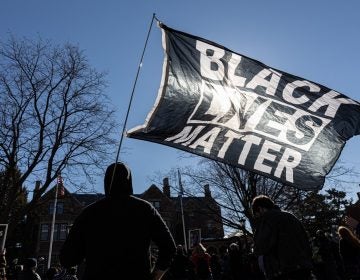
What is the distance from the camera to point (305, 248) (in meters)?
4.21

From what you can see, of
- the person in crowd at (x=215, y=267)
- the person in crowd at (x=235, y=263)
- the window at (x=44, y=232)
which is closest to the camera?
the person in crowd at (x=235, y=263)

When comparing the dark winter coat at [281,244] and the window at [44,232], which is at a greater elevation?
the dark winter coat at [281,244]

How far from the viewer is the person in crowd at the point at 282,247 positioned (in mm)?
4086

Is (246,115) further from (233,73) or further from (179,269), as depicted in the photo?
(179,269)

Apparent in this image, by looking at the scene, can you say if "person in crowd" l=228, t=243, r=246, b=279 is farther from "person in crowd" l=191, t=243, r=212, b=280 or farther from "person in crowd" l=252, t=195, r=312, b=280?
"person in crowd" l=252, t=195, r=312, b=280

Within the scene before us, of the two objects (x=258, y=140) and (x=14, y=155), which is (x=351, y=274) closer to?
(x=258, y=140)

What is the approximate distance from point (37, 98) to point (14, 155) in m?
2.64

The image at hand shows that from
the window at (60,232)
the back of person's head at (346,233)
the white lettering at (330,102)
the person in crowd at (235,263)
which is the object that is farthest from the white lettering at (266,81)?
the window at (60,232)

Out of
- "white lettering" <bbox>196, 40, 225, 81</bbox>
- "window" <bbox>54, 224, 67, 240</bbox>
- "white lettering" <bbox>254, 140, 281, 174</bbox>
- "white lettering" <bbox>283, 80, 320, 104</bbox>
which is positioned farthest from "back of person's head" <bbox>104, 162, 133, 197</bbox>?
"window" <bbox>54, 224, 67, 240</bbox>

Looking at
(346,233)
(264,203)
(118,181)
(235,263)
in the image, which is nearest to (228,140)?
(264,203)

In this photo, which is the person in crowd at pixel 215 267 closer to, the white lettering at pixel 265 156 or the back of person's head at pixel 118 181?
the white lettering at pixel 265 156

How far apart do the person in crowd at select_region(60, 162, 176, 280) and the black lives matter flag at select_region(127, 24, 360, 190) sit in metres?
1.80

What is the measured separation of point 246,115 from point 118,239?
3.13 meters

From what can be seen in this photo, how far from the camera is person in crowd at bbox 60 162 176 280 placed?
244 centimetres
